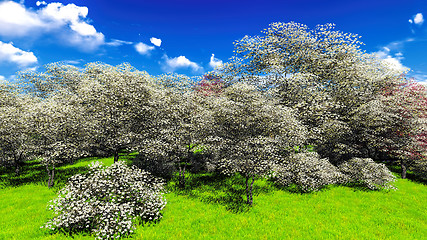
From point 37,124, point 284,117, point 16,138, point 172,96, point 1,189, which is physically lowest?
point 1,189

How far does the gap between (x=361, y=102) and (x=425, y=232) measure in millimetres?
18487

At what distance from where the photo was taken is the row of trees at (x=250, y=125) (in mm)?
16797

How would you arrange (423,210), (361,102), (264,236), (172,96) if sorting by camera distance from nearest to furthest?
(264,236) → (423,210) → (172,96) → (361,102)

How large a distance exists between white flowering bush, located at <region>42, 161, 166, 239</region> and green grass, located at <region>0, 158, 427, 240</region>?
28.9 inches

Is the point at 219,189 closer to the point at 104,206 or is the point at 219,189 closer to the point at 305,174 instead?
the point at 305,174

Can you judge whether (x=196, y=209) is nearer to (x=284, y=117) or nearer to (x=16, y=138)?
(x=284, y=117)

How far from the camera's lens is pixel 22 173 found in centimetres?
2498

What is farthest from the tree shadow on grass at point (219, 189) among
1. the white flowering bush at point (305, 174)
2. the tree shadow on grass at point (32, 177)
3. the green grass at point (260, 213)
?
the tree shadow on grass at point (32, 177)

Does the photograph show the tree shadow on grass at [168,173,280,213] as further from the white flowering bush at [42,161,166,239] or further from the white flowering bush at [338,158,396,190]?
the white flowering bush at [338,158,396,190]

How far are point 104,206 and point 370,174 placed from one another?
78.1 feet

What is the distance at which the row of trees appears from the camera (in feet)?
55.1

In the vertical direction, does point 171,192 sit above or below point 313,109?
below

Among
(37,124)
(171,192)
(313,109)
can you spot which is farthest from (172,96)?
(313,109)

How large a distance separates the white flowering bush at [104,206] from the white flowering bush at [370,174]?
2028 centimetres
